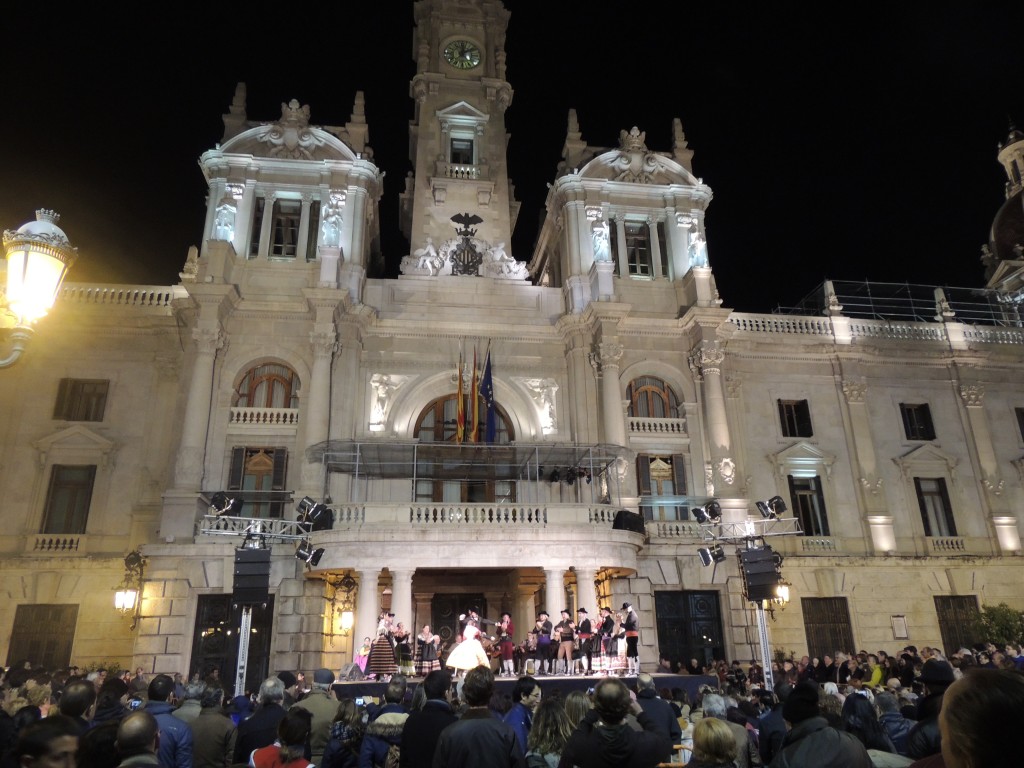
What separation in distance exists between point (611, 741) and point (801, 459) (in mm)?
28061

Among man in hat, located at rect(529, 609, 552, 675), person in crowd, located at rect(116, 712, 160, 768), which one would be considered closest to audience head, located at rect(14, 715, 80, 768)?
person in crowd, located at rect(116, 712, 160, 768)

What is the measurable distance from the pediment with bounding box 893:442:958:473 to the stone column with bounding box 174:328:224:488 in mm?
28336

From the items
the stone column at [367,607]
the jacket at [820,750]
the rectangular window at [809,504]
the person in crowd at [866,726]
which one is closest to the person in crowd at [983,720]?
the jacket at [820,750]

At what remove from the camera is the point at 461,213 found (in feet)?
112

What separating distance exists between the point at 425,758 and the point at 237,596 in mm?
13703

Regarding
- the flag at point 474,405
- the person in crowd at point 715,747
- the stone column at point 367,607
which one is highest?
the flag at point 474,405

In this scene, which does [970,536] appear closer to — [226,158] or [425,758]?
[425,758]

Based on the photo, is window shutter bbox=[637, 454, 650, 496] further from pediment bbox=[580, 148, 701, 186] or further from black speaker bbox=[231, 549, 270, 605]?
black speaker bbox=[231, 549, 270, 605]

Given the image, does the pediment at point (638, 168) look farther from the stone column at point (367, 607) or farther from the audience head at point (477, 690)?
the audience head at point (477, 690)

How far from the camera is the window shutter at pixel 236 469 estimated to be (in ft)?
89.1

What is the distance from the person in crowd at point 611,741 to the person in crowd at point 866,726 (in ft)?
8.26

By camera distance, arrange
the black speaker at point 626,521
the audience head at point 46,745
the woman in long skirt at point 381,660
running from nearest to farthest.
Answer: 1. the audience head at point 46,745
2. the woman in long skirt at point 381,660
3. the black speaker at point 626,521

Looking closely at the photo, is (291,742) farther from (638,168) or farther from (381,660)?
(638,168)

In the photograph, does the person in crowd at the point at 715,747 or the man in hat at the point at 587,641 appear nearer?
the person in crowd at the point at 715,747
